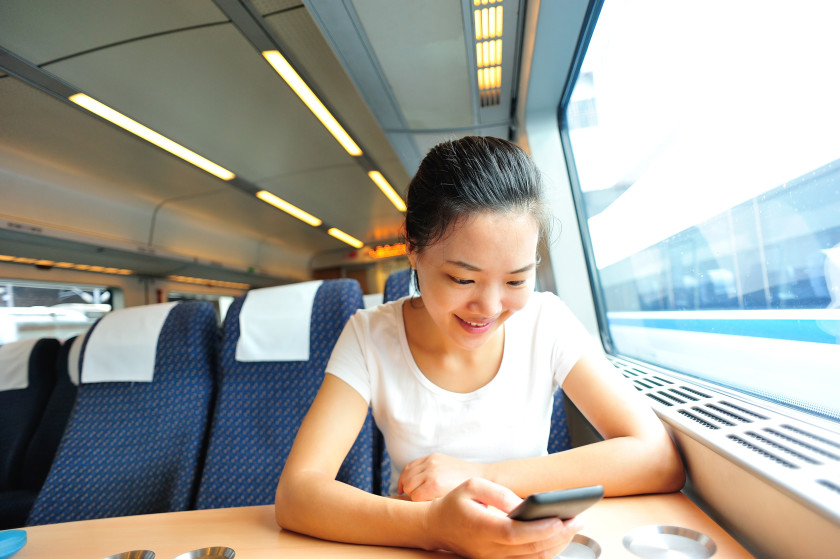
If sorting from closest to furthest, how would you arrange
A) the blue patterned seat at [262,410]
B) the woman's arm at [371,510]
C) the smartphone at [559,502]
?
the smartphone at [559,502] < the woman's arm at [371,510] < the blue patterned seat at [262,410]

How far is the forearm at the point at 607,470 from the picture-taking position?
39.6 inches

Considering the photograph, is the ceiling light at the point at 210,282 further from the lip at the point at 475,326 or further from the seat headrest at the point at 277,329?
the lip at the point at 475,326

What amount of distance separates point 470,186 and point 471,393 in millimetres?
516

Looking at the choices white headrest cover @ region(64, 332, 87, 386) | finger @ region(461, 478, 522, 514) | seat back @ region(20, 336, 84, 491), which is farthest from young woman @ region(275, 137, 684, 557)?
seat back @ region(20, 336, 84, 491)

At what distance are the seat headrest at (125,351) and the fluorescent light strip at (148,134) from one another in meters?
2.30

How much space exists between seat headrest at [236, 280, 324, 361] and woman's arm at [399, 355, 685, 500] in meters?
1.08

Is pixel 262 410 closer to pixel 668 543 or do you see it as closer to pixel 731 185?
pixel 668 543

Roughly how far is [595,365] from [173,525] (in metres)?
Answer: 1.02

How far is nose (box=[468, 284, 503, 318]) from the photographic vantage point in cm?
107

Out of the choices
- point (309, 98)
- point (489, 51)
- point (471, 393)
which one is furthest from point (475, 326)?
point (309, 98)

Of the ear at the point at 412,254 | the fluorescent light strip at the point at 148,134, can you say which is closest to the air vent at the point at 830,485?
the ear at the point at 412,254

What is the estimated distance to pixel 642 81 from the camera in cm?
167

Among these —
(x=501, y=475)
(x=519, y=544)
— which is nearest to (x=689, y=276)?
(x=501, y=475)

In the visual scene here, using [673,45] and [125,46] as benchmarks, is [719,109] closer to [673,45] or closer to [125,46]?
[673,45]
